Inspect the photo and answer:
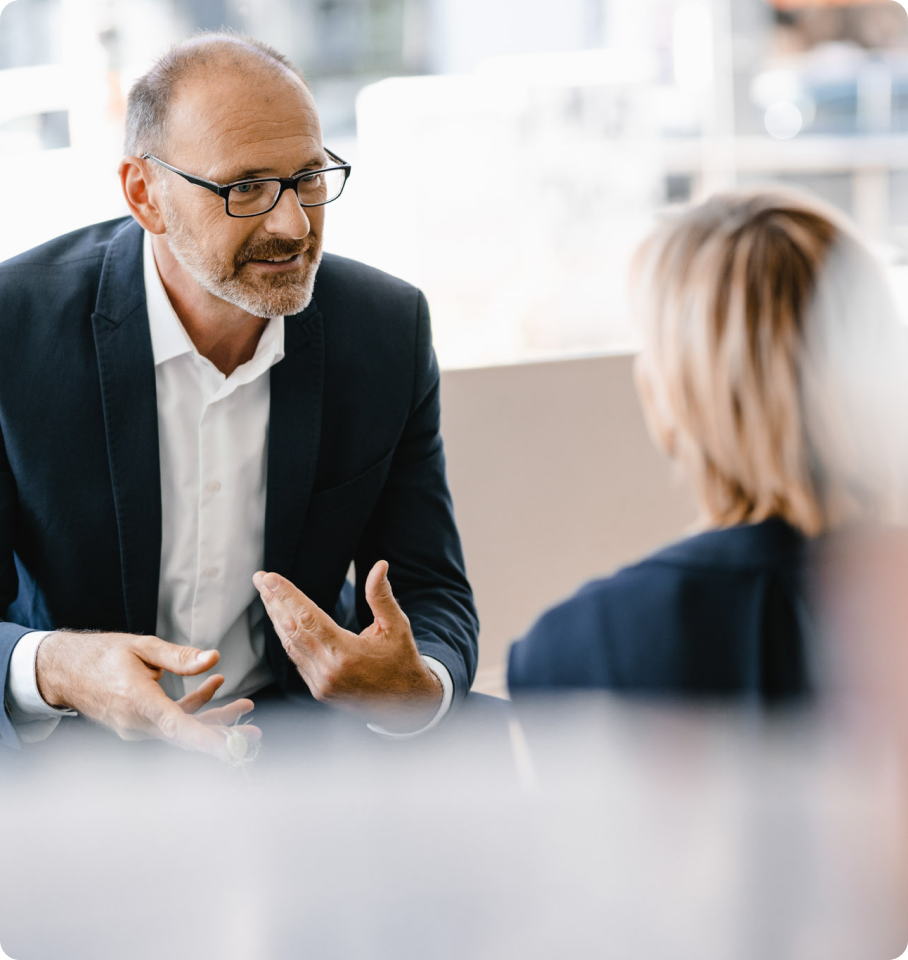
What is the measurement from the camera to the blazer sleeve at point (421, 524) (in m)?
1.48

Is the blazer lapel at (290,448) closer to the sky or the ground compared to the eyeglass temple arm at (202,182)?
closer to the ground

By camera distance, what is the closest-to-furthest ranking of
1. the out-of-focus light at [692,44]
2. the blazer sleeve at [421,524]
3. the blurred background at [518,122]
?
the blazer sleeve at [421,524] → the blurred background at [518,122] → the out-of-focus light at [692,44]

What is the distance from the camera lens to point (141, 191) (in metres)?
1.36

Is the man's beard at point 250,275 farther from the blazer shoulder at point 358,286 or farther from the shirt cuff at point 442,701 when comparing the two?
the shirt cuff at point 442,701

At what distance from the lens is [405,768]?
133 centimetres

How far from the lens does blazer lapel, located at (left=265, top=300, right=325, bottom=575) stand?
1.39 metres

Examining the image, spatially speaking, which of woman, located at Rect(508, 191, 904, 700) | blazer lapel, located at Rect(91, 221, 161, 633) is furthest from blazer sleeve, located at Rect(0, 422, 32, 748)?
woman, located at Rect(508, 191, 904, 700)

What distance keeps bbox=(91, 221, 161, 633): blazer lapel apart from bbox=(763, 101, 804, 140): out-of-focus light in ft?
6.04

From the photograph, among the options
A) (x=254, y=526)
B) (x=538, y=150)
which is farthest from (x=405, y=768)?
(x=538, y=150)

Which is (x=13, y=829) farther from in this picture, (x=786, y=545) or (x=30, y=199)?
(x=30, y=199)

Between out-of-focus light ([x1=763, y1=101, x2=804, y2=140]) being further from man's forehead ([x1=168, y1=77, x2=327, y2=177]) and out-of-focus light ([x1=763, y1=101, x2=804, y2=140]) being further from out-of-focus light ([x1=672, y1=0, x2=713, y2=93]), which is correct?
man's forehead ([x1=168, y1=77, x2=327, y2=177])

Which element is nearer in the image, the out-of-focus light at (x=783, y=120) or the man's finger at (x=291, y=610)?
the man's finger at (x=291, y=610)

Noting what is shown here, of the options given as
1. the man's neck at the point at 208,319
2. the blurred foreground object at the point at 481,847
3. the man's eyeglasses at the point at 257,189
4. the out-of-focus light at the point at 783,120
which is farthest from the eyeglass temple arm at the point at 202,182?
the out-of-focus light at the point at 783,120

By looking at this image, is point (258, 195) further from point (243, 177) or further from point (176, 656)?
point (176, 656)
